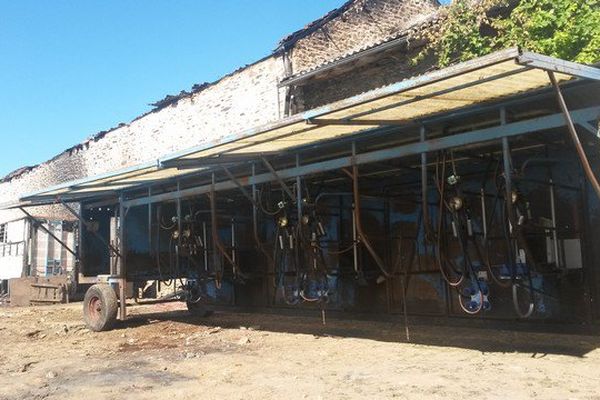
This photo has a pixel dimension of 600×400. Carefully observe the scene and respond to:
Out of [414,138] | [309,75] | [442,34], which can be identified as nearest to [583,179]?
[414,138]

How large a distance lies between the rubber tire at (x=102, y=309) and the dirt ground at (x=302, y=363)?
280 mm

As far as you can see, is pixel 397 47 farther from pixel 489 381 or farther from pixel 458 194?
pixel 489 381

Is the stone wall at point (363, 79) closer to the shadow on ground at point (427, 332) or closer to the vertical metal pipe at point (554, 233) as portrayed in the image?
the shadow on ground at point (427, 332)

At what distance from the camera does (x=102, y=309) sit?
1019 cm

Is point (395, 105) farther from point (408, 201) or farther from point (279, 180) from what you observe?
point (408, 201)

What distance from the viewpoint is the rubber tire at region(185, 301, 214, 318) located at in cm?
1195

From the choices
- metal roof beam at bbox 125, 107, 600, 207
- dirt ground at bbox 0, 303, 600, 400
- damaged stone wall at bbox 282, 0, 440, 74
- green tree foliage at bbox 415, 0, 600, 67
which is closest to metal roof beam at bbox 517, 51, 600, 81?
metal roof beam at bbox 125, 107, 600, 207

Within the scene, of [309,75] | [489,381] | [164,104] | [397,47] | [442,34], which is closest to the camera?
[489,381]

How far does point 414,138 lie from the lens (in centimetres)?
736

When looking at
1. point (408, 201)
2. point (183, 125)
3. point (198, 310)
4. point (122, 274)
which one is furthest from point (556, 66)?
point (183, 125)

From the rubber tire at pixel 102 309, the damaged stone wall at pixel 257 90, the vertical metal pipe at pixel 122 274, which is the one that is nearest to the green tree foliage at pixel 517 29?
the damaged stone wall at pixel 257 90

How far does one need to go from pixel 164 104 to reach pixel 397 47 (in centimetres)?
964

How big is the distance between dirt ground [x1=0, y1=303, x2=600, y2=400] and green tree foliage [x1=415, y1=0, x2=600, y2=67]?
5117mm

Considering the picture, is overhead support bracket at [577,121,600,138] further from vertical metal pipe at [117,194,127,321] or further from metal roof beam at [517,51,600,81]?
vertical metal pipe at [117,194,127,321]
